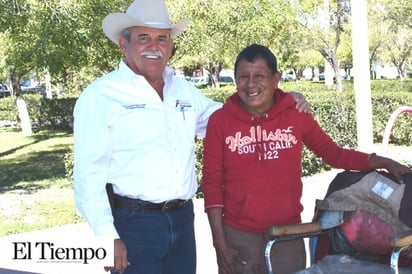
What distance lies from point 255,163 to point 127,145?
62 cm

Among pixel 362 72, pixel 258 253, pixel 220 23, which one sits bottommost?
pixel 258 253

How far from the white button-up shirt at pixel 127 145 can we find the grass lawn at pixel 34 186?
4636 mm

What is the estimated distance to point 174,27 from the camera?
2.74 meters

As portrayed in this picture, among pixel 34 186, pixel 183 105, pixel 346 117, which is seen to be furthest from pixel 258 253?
pixel 346 117

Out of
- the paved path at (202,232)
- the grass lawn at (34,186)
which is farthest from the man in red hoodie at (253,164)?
the grass lawn at (34,186)

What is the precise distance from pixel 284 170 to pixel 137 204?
2.32 feet

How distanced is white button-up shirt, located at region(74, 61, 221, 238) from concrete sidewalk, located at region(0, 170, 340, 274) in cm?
209

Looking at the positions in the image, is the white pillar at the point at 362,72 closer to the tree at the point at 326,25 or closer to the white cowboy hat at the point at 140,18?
the white cowboy hat at the point at 140,18

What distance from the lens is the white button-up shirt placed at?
2.36 metres

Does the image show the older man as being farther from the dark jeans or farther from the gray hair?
the dark jeans

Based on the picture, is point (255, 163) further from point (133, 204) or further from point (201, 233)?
point (201, 233)

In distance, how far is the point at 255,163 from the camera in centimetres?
269

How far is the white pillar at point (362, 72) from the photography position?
605 centimetres

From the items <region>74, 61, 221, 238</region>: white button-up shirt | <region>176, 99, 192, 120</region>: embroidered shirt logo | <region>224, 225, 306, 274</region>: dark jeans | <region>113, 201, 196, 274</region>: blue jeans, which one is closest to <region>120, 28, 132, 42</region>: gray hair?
<region>74, 61, 221, 238</region>: white button-up shirt
